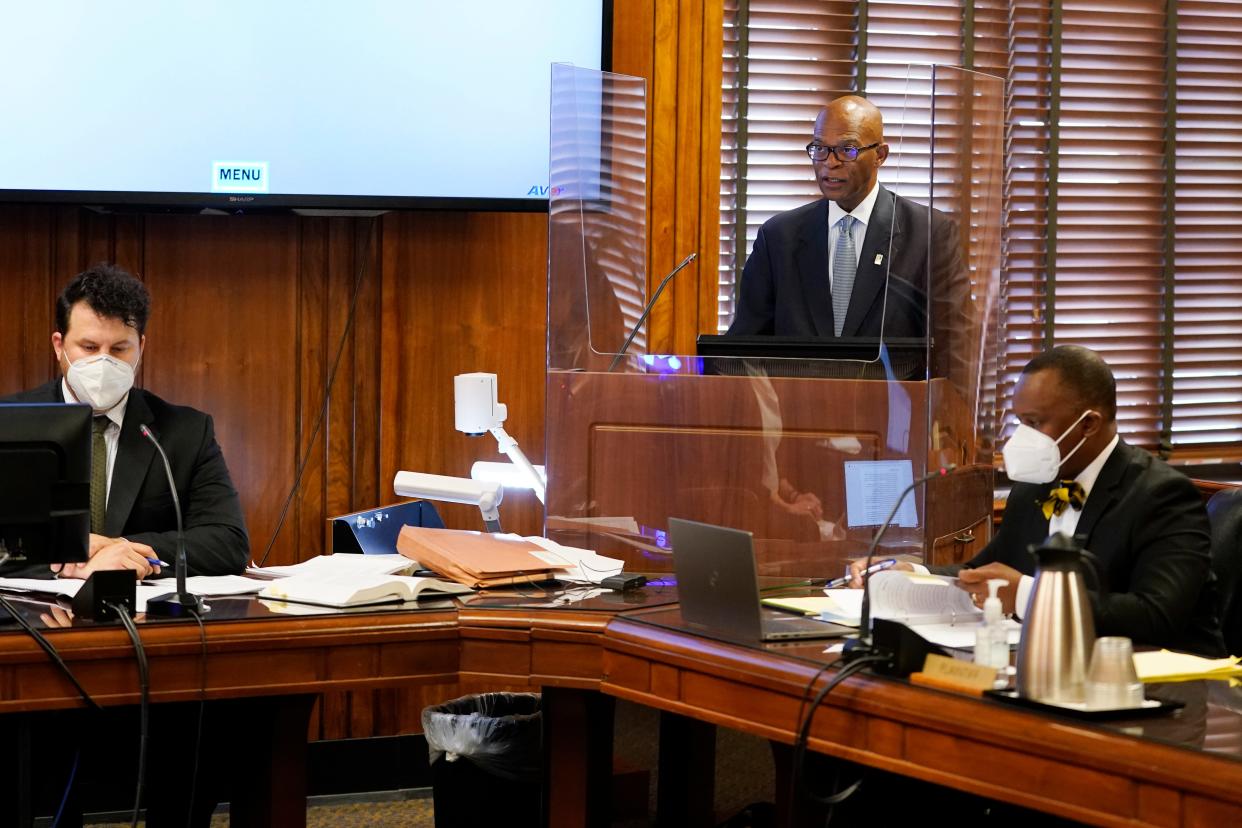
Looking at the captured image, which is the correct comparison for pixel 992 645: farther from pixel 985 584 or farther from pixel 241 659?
pixel 241 659

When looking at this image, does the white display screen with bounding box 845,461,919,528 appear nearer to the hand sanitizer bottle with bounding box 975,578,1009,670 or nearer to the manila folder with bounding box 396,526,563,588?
the manila folder with bounding box 396,526,563,588

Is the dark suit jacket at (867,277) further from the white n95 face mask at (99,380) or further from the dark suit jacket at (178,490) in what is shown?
the white n95 face mask at (99,380)

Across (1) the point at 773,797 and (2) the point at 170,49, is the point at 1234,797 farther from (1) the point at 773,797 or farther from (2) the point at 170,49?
(2) the point at 170,49

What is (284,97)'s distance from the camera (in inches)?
139

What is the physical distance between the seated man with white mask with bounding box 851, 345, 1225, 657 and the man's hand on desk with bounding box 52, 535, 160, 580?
1.46m

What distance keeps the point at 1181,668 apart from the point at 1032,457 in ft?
1.31

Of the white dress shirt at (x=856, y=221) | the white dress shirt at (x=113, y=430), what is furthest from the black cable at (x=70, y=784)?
the white dress shirt at (x=856, y=221)

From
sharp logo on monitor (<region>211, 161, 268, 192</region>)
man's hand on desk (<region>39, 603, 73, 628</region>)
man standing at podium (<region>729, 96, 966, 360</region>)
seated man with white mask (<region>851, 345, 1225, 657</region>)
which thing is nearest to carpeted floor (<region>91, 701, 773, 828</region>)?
seated man with white mask (<region>851, 345, 1225, 657</region>)

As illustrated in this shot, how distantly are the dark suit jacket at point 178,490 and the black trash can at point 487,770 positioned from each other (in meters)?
0.59

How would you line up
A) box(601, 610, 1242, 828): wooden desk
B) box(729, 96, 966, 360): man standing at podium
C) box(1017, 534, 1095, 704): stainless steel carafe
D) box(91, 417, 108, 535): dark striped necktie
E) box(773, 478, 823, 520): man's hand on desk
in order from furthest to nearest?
box(729, 96, 966, 360): man standing at podium < box(91, 417, 108, 535): dark striped necktie < box(773, 478, 823, 520): man's hand on desk < box(1017, 534, 1095, 704): stainless steel carafe < box(601, 610, 1242, 828): wooden desk

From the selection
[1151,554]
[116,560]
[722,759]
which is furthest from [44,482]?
[1151,554]

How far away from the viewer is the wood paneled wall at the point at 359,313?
3621mm

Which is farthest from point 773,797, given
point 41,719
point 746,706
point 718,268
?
point 718,268

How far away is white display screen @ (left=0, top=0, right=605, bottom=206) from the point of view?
11.2 feet
